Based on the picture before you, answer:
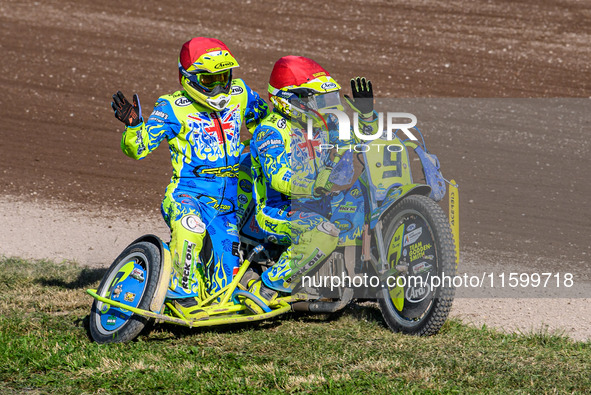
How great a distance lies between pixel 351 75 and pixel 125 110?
9.63 meters

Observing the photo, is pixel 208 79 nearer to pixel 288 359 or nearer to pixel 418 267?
pixel 418 267

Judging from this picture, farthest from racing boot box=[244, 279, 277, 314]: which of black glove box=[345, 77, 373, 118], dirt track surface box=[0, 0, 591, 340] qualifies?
dirt track surface box=[0, 0, 591, 340]

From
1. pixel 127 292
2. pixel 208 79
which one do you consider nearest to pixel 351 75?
pixel 208 79

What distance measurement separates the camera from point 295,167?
21.7ft

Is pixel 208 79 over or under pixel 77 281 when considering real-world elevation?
over

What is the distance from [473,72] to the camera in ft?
52.2

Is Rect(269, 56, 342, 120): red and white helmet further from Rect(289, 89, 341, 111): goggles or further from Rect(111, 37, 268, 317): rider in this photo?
Rect(111, 37, 268, 317): rider

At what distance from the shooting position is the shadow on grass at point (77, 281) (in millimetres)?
8063

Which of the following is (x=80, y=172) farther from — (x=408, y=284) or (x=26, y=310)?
(x=408, y=284)

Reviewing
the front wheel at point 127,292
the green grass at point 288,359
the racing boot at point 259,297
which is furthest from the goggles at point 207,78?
the green grass at point 288,359

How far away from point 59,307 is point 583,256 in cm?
575

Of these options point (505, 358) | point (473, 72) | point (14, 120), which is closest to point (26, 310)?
point (505, 358)

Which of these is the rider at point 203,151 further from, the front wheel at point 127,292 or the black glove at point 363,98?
the black glove at point 363,98

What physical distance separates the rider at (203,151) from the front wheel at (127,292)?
0.95 ft
